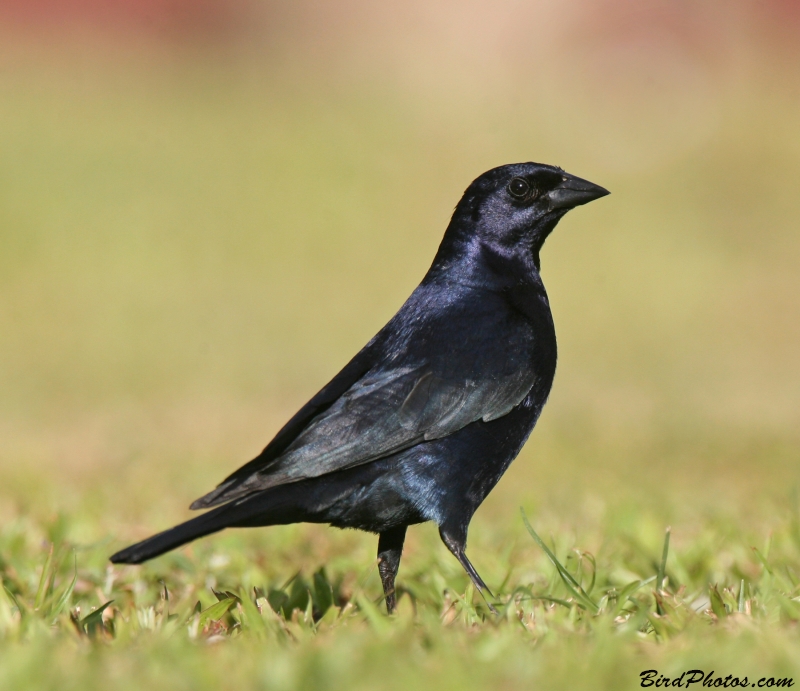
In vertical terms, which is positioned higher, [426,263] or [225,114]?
[225,114]

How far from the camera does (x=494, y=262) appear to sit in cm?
401

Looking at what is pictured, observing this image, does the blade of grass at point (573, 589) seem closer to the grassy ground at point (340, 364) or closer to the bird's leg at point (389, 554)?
the grassy ground at point (340, 364)

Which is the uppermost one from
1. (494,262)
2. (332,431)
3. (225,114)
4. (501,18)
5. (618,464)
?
(501,18)

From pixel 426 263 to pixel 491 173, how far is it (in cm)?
923

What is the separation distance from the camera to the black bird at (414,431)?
3219 millimetres

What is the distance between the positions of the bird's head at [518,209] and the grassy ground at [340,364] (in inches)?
43.9

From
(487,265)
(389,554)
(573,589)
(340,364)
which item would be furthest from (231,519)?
(340,364)

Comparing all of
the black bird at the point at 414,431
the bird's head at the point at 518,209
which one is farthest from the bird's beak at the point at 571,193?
the black bird at the point at 414,431

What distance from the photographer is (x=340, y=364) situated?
9.82 metres

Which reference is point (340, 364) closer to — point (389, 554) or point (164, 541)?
point (389, 554)

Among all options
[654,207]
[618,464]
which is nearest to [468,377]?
[618,464]

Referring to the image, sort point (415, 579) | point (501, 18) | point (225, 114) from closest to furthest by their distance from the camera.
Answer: point (415, 579), point (225, 114), point (501, 18)

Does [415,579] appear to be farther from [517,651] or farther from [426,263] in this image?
[426,263]

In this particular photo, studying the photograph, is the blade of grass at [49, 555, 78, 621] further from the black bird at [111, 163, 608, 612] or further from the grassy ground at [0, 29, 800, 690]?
the black bird at [111, 163, 608, 612]
